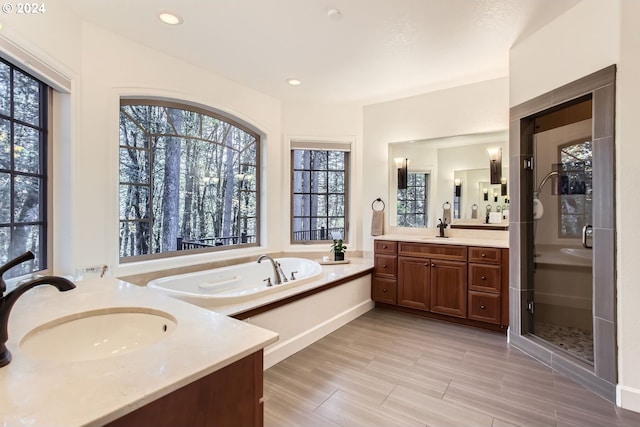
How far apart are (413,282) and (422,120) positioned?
6.42ft

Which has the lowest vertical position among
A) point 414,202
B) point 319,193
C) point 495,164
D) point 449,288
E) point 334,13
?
Result: point 449,288

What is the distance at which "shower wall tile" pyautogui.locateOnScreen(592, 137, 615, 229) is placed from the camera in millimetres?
2016

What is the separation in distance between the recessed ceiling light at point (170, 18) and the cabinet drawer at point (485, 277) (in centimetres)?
338

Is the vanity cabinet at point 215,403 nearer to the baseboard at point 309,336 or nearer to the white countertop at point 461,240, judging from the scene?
the baseboard at point 309,336

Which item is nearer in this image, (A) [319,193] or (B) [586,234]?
(B) [586,234]

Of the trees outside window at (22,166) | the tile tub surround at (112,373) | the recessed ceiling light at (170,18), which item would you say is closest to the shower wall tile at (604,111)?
the tile tub surround at (112,373)

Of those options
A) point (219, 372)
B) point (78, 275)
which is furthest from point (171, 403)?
point (78, 275)

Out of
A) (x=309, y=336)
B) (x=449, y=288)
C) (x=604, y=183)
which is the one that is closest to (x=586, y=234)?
(x=604, y=183)

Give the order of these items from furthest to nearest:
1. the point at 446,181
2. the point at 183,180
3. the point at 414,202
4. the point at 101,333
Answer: the point at 414,202, the point at 446,181, the point at 183,180, the point at 101,333

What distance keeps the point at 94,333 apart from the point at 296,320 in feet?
5.37

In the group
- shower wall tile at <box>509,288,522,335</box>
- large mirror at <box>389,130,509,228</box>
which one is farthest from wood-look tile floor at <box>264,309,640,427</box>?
large mirror at <box>389,130,509,228</box>

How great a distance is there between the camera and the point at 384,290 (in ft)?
12.4

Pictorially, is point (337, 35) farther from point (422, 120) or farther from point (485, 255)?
point (485, 255)

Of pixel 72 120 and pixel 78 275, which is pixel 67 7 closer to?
pixel 72 120
